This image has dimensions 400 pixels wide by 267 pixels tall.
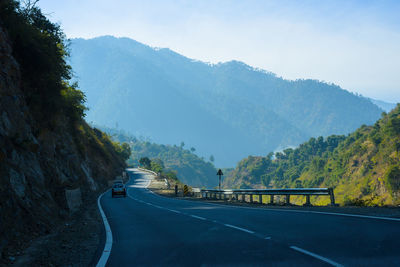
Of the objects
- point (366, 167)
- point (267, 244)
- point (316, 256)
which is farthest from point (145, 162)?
point (316, 256)

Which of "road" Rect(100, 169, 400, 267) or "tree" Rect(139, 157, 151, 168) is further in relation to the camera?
"tree" Rect(139, 157, 151, 168)

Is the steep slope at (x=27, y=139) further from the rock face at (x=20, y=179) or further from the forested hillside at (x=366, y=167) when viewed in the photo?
the forested hillside at (x=366, y=167)

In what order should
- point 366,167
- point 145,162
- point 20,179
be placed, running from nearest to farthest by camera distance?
point 20,179, point 366,167, point 145,162

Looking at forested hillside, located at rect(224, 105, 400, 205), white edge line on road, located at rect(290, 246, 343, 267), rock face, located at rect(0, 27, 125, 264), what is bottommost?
white edge line on road, located at rect(290, 246, 343, 267)

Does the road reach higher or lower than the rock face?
lower

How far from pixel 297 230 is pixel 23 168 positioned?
923 centimetres

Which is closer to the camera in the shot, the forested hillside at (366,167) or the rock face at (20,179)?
the rock face at (20,179)

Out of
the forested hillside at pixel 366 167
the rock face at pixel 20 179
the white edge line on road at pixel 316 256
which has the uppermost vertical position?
the forested hillside at pixel 366 167

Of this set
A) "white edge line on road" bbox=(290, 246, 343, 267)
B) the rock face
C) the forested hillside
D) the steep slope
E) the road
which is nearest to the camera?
"white edge line on road" bbox=(290, 246, 343, 267)

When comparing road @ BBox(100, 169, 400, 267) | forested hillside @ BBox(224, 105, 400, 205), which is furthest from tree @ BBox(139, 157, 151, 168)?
road @ BBox(100, 169, 400, 267)

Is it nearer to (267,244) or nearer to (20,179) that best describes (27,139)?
(20,179)

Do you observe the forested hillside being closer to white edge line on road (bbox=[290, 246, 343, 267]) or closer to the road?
the road

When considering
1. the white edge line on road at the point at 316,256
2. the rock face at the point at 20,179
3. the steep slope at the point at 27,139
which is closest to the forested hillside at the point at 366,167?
the steep slope at the point at 27,139

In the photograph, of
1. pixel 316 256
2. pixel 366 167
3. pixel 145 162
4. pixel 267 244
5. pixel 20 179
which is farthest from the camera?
pixel 145 162
